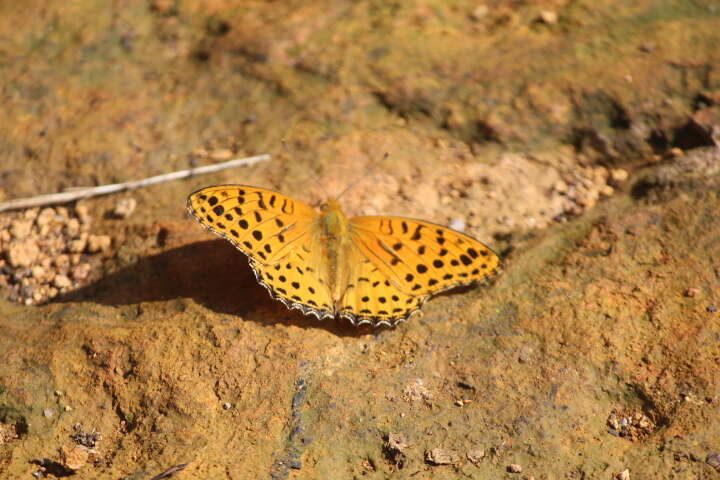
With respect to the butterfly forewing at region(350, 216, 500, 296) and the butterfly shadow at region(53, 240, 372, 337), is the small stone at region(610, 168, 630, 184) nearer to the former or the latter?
the butterfly forewing at region(350, 216, 500, 296)

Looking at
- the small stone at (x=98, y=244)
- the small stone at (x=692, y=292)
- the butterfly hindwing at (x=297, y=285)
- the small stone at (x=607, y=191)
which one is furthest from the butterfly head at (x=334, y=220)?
the small stone at (x=692, y=292)

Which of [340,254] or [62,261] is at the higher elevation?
[340,254]

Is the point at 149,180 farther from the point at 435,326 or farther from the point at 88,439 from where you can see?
the point at 435,326

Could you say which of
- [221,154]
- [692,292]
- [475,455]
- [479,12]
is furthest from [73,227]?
[692,292]

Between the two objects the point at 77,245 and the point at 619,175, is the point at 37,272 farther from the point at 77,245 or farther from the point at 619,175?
the point at 619,175

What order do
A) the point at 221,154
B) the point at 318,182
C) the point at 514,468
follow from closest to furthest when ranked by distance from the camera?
the point at 514,468 < the point at 318,182 < the point at 221,154

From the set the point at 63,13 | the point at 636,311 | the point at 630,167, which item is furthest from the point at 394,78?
the point at 63,13
